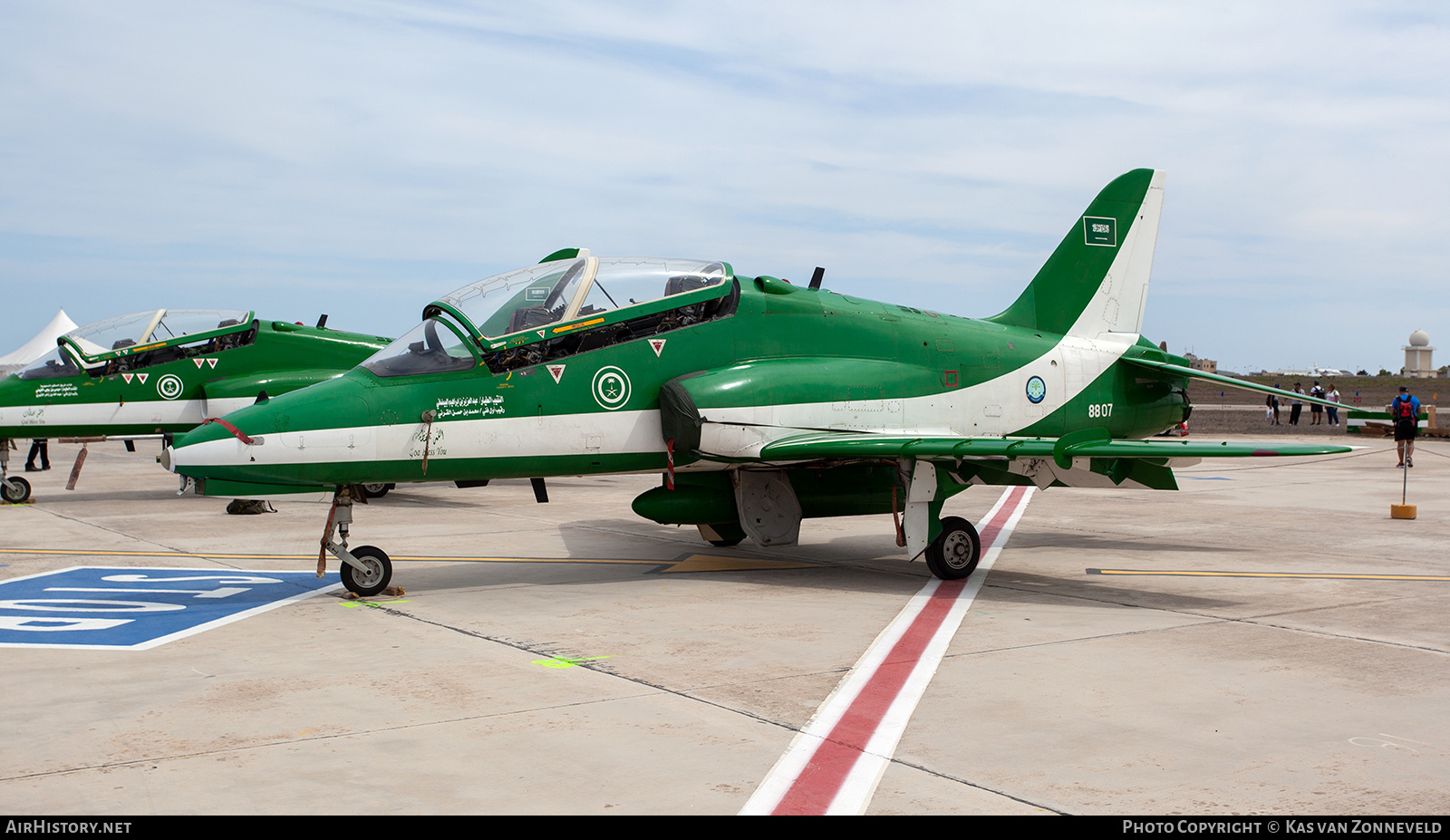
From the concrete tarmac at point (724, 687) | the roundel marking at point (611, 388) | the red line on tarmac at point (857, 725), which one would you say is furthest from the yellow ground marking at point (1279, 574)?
the roundel marking at point (611, 388)

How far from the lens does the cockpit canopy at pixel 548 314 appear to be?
30.9 feet

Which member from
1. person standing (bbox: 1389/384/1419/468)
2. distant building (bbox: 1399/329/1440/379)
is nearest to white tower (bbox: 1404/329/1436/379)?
distant building (bbox: 1399/329/1440/379)

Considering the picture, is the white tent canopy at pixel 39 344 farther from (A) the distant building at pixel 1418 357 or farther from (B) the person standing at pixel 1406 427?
(A) the distant building at pixel 1418 357

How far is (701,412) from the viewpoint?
9812 millimetres

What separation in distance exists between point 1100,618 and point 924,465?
2.38 m

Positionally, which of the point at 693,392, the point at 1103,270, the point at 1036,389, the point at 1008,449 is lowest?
the point at 1008,449

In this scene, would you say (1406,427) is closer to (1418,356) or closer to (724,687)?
(724,687)

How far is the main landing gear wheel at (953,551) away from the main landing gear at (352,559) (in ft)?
16.5

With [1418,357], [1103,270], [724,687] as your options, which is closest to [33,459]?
[1103,270]

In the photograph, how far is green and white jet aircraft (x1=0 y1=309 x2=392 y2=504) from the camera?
17.3m

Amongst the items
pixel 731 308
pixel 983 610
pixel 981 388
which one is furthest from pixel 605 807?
pixel 981 388

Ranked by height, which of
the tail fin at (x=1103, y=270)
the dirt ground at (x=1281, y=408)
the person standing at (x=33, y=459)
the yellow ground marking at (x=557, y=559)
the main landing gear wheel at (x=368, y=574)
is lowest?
the person standing at (x=33, y=459)

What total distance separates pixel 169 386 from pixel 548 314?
11.4 m

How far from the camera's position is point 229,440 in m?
8.71
